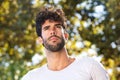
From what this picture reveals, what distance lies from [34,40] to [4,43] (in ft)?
4.41

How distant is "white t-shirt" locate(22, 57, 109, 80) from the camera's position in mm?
3350

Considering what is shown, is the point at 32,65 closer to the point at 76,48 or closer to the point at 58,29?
the point at 76,48

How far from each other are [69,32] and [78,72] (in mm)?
12722

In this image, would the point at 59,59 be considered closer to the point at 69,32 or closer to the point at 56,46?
the point at 56,46

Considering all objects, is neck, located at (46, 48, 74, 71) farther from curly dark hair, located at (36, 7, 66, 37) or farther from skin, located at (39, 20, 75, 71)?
curly dark hair, located at (36, 7, 66, 37)

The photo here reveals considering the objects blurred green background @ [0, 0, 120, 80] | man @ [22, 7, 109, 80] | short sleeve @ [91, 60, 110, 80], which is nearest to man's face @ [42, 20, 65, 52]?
man @ [22, 7, 109, 80]

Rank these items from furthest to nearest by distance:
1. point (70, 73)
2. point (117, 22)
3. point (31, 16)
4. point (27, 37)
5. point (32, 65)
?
point (32, 65), point (27, 37), point (31, 16), point (117, 22), point (70, 73)

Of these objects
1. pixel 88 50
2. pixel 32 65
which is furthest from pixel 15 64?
pixel 88 50

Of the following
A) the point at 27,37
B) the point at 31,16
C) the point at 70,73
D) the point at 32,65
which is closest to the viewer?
the point at 70,73

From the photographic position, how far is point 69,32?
16.1 meters

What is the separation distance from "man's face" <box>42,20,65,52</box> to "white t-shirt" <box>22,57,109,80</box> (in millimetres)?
204

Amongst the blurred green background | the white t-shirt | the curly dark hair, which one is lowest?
the blurred green background

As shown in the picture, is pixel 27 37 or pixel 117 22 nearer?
pixel 117 22

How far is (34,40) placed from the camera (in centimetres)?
1819
